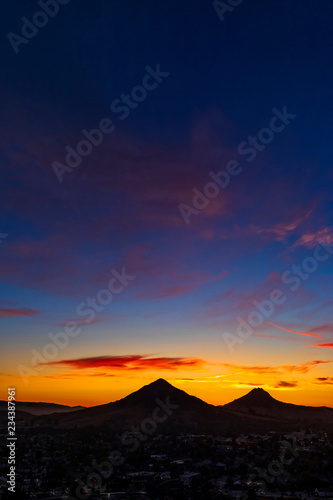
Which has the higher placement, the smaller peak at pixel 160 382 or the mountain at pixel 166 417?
the smaller peak at pixel 160 382

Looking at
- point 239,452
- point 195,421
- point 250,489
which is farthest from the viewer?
point 195,421

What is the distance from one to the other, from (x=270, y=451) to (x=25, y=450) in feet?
153

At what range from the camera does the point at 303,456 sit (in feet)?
241

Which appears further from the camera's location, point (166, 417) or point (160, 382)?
point (160, 382)

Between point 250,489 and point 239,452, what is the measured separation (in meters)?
31.9

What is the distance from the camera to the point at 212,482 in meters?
53.5

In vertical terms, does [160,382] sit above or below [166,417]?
above

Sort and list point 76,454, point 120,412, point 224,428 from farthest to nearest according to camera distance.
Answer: point 120,412 < point 224,428 < point 76,454

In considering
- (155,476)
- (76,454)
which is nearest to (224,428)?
(76,454)

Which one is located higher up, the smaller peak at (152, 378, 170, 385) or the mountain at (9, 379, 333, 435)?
the smaller peak at (152, 378, 170, 385)

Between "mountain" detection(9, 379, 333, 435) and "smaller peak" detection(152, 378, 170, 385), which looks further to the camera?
"smaller peak" detection(152, 378, 170, 385)

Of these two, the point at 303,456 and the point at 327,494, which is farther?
the point at 303,456

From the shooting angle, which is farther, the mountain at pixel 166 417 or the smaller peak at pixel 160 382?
the smaller peak at pixel 160 382

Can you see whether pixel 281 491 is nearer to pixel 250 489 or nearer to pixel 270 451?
pixel 250 489
